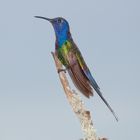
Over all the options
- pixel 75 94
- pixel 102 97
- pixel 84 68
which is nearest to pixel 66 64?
pixel 84 68

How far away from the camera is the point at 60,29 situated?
48.5ft

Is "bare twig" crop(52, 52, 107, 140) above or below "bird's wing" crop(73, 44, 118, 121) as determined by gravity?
below

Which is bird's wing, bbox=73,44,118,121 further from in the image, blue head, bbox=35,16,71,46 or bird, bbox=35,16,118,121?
blue head, bbox=35,16,71,46

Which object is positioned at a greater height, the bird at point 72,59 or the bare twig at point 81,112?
the bird at point 72,59

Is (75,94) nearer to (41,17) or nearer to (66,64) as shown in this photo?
(66,64)

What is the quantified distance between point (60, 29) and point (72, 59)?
1.48 metres

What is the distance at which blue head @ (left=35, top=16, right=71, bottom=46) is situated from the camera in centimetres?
1466

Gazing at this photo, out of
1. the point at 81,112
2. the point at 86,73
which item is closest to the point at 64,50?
the point at 86,73

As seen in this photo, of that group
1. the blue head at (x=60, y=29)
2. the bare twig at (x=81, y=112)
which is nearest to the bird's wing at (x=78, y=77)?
the blue head at (x=60, y=29)

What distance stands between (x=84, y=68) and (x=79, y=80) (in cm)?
65

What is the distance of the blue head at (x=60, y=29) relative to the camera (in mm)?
14656

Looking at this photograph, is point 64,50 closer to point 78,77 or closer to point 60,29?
point 60,29

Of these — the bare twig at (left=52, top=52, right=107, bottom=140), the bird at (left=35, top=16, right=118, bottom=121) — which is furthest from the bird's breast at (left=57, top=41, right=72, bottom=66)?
the bare twig at (left=52, top=52, right=107, bottom=140)

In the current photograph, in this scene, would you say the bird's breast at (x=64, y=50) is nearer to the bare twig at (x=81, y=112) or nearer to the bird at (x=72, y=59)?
the bird at (x=72, y=59)
